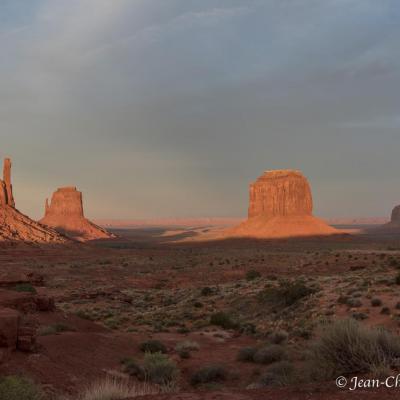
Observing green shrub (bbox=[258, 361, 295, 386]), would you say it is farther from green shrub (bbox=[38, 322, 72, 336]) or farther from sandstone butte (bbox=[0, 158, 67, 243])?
sandstone butte (bbox=[0, 158, 67, 243])

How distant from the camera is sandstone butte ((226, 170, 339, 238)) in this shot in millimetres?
117769

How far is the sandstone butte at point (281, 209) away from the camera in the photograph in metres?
118

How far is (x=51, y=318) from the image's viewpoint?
15773 mm

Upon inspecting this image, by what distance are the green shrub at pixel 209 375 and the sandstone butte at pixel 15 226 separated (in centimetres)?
6633

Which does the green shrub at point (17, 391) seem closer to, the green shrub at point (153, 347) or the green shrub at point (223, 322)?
the green shrub at point (153, 347)

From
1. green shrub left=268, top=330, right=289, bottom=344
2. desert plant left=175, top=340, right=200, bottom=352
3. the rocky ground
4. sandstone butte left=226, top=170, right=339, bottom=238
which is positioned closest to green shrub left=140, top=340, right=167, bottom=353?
the rocky ground

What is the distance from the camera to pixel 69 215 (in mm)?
154250

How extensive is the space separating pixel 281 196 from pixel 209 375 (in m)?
122

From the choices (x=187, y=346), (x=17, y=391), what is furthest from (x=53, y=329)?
(x=17, y=391)

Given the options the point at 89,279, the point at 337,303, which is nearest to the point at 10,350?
the point at 337,303

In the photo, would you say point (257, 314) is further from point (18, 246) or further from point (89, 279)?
point (18, 246)

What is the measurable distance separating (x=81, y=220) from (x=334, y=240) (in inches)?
3450

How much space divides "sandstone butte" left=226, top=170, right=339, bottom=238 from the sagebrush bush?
107302mm

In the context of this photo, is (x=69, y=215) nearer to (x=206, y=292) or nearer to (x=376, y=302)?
(x=206, y=292)
